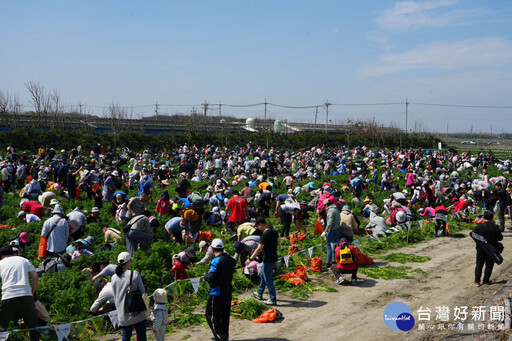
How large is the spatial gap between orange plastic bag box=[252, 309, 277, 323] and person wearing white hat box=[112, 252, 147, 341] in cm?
218

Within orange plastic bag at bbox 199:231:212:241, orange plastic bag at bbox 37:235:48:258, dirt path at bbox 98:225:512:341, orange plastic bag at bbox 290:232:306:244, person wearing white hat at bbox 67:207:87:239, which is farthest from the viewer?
orange plastic bag at bbox 290:232:306:244

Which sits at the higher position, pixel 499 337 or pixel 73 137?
pixel 73 137

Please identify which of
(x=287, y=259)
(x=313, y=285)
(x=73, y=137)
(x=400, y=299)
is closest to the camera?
(x=400, y=299)

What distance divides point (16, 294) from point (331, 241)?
6.98 metres

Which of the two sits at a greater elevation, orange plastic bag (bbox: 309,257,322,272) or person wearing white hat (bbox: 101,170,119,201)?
person wearing white hat (bbox: 101,170,119,201)

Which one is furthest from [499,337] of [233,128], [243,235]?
[233,128]

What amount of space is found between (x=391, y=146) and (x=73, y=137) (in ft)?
150

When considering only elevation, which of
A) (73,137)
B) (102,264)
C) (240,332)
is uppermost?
(73,137)

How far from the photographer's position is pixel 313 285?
32.6 feet

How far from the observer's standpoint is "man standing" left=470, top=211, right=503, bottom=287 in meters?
9.68

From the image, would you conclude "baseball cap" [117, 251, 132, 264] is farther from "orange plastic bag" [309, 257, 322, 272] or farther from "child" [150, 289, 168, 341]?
"orange plastic bag" [309, 257, 322, 272]

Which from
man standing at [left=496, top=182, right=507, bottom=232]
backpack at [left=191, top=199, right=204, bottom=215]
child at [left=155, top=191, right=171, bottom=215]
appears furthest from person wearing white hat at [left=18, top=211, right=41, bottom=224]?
man standing at [left=496, top=182, right=507, bottom=232]

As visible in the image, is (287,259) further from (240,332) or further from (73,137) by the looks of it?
(73,137)

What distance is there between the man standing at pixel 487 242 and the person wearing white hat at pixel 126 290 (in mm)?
6982
